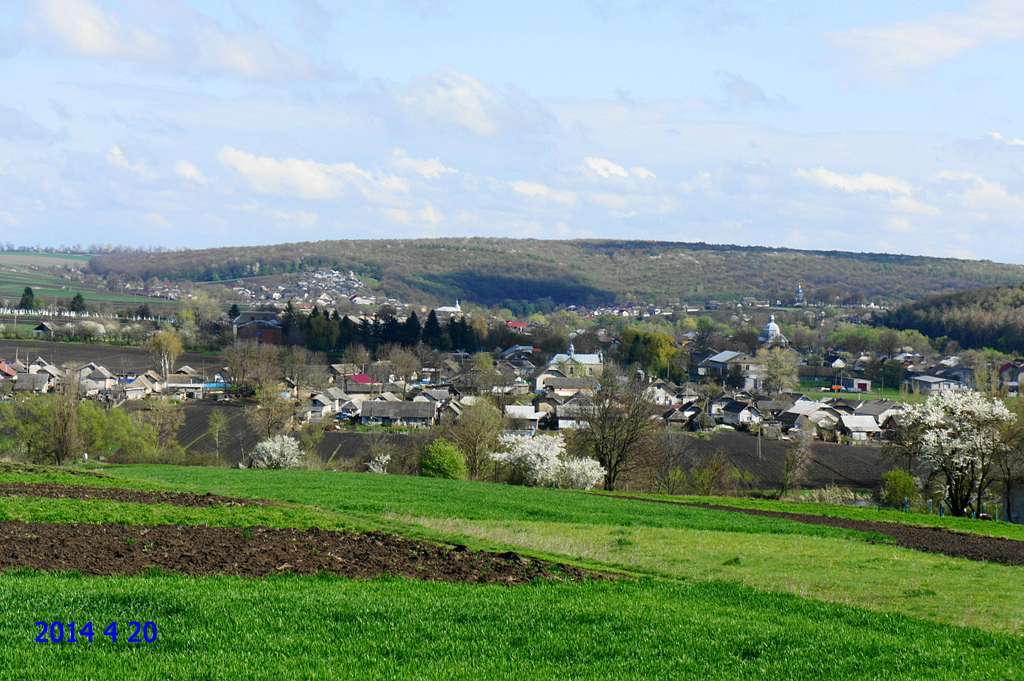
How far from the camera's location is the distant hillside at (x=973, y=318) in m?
145

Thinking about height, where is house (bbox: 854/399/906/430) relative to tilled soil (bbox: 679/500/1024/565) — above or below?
below

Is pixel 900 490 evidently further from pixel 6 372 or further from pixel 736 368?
pixel 6 372

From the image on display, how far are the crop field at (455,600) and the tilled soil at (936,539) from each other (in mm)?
1065

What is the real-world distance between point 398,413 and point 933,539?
218 ft

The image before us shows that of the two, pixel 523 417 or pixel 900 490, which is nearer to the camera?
pixel 900 490

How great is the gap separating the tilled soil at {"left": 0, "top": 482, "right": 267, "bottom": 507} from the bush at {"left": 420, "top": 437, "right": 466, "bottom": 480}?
75.3 feet

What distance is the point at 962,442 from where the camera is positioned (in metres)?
43.5

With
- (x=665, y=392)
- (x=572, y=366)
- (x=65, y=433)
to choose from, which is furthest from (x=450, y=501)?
(x=572, y=366)

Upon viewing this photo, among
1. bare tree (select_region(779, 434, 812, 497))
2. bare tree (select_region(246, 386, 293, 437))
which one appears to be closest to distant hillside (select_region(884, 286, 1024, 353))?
bare tree (select_region(779, 434, 812, 497))

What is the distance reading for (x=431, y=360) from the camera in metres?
128

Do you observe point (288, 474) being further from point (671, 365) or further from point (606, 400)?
point (671, 365)

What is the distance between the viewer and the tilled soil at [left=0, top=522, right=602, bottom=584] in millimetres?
14305

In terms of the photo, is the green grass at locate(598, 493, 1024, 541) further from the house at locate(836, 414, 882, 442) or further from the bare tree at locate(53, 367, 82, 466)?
the house at locate(836, 414, 882, 442)

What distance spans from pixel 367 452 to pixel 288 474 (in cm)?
2432
